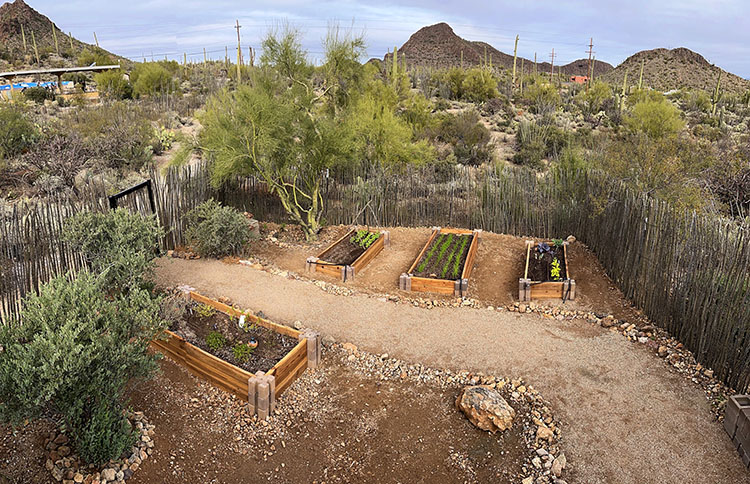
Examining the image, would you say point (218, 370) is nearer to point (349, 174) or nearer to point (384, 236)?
point (384, 236)

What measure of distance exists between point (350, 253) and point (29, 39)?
Answer: 58.9m

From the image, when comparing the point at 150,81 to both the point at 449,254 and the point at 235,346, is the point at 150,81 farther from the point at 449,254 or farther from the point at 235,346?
the point at 235,346

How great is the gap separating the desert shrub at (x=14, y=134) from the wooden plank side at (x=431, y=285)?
13.7 m

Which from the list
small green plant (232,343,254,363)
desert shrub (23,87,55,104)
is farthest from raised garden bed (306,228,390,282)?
desert shrub (23,87,55,104)

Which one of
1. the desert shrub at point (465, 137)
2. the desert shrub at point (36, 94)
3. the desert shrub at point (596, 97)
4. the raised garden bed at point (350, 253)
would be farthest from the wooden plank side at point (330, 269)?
the desert shrub at point (596, 97)

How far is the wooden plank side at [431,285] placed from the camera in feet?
25.5

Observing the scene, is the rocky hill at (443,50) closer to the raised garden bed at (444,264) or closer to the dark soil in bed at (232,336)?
the raised garden bed at (444,264)

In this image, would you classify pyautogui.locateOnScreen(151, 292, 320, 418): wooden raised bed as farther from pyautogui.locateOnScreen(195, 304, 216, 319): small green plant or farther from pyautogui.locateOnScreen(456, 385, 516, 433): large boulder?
pyautogui.locateOnScreen(456, 385, 516, 433): large boulder

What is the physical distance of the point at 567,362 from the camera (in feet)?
19.4

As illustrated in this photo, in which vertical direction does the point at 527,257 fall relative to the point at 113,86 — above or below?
below

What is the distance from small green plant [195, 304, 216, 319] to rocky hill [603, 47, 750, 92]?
5105 centimetres

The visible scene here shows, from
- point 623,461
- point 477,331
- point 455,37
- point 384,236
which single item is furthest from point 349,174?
point 455,37

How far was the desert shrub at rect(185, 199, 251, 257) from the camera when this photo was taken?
28.1 ft

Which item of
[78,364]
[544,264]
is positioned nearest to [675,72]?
[544,264]
